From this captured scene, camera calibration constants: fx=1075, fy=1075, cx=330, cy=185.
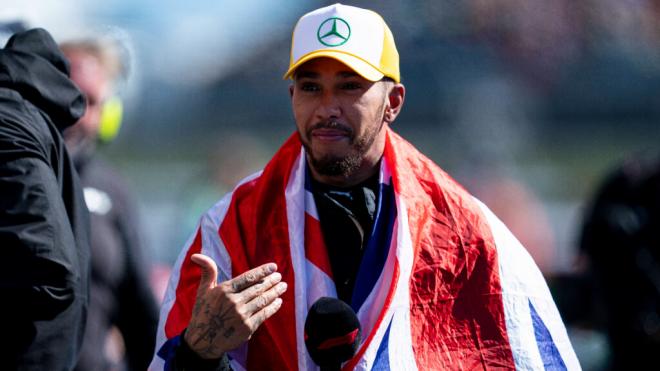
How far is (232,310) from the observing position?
2.55m

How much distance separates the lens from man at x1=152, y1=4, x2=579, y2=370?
2812 millimetres

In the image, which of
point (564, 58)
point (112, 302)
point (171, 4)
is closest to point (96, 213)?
point (112, 302)

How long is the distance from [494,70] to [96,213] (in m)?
5.26

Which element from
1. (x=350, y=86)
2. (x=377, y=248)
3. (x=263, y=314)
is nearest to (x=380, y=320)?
(x=377, y=248)

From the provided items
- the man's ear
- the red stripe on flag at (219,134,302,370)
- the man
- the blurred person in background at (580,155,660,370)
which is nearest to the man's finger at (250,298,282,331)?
the man

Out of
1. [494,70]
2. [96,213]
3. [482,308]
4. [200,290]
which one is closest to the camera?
[200,290]

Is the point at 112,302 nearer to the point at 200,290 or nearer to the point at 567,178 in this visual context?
the point at 200,290

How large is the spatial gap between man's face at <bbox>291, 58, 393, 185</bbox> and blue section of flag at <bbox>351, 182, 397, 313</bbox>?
0.12 meters

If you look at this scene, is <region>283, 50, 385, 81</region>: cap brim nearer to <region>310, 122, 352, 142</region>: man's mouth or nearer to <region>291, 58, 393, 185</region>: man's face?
<region>291, 58, 393, 185</region>: man's face

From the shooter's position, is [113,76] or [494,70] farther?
[494,70]

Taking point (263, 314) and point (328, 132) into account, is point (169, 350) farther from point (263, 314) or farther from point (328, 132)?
point (328, 132)

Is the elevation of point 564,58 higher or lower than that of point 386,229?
higher

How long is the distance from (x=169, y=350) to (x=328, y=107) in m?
0.79

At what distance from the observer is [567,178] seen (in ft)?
29.8
